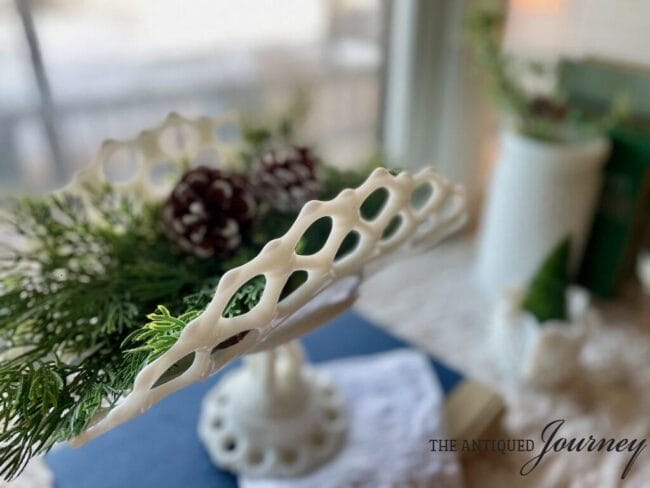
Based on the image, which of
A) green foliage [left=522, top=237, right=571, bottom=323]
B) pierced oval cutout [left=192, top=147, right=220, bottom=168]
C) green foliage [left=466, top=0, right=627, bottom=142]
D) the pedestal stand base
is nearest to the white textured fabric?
the pedestal stand base

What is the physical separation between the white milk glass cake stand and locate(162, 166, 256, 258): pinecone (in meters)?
0.08

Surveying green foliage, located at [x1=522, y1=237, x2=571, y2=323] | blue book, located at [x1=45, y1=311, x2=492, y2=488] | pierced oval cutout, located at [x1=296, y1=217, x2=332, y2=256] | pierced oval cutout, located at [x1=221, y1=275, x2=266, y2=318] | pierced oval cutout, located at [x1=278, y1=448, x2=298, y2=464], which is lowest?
blue book, located at [x1=45, y1=311, x2=492, y2=488]

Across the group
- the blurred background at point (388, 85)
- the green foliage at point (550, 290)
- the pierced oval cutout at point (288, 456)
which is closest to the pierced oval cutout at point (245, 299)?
the pierced oval cutout at point (288, 456)

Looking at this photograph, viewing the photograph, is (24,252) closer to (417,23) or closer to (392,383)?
(392,383)

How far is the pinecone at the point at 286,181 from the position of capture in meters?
0.44

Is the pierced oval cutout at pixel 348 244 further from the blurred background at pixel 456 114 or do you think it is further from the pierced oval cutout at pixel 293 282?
the blurred background at pixel 456 114

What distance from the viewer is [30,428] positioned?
11.9 inches

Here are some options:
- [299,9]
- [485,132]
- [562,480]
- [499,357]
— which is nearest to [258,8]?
[299,9]

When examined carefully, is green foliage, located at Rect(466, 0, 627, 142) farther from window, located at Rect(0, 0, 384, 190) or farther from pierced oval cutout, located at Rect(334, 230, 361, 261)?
pierced oval cutout, located at Rect(334, 230, 361, 261)

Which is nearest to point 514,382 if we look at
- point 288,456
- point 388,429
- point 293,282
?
point 388,429

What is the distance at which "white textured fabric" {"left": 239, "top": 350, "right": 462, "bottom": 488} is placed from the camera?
51 cm

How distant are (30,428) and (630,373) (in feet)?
2.30

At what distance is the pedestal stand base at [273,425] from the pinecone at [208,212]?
13 centimetres

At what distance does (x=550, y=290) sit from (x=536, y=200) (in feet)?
0.47
